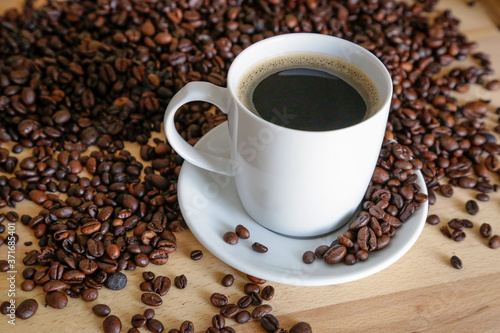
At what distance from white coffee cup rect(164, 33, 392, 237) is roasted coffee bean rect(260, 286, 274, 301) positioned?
11cm

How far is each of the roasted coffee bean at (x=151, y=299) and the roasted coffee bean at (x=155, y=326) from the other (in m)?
0.04

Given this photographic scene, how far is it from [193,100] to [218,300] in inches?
15.1

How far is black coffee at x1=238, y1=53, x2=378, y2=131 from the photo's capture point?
3.06 ft

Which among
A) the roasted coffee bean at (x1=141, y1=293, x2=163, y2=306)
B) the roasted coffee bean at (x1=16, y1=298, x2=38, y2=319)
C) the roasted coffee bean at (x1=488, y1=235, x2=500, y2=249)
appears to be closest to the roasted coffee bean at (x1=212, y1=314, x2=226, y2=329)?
the roasted coffee bean at (x1=141, y1=293, x2=163, y2=306)

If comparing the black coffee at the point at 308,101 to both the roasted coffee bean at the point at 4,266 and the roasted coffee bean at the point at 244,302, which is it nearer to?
the roasted coffee bean at the point at 244,302

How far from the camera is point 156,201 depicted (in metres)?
1.15

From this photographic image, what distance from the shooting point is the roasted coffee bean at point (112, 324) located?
3.10 feet

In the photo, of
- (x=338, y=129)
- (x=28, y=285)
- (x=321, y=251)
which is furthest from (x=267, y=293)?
(x=28, y=285)

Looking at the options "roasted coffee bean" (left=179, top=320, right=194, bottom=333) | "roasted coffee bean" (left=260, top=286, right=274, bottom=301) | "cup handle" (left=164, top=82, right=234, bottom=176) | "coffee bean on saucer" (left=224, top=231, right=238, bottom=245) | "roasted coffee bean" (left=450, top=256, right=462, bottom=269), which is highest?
"cup handle" (left=164, top=82, right=234, bottom=176)

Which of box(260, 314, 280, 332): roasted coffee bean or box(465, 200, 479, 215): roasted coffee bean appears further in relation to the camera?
box(465, 200, 479, 215): roasted coffee bean

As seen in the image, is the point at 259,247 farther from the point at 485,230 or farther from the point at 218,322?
the point at 485,230

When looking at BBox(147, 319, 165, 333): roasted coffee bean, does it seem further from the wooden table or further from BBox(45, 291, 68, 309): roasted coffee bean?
BBox(45, 291, 68, 309): roasted coffee bean

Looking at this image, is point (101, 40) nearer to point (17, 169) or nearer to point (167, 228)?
point (17, 169)

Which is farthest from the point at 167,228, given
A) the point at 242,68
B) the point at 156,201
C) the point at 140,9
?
the point at 140,9
